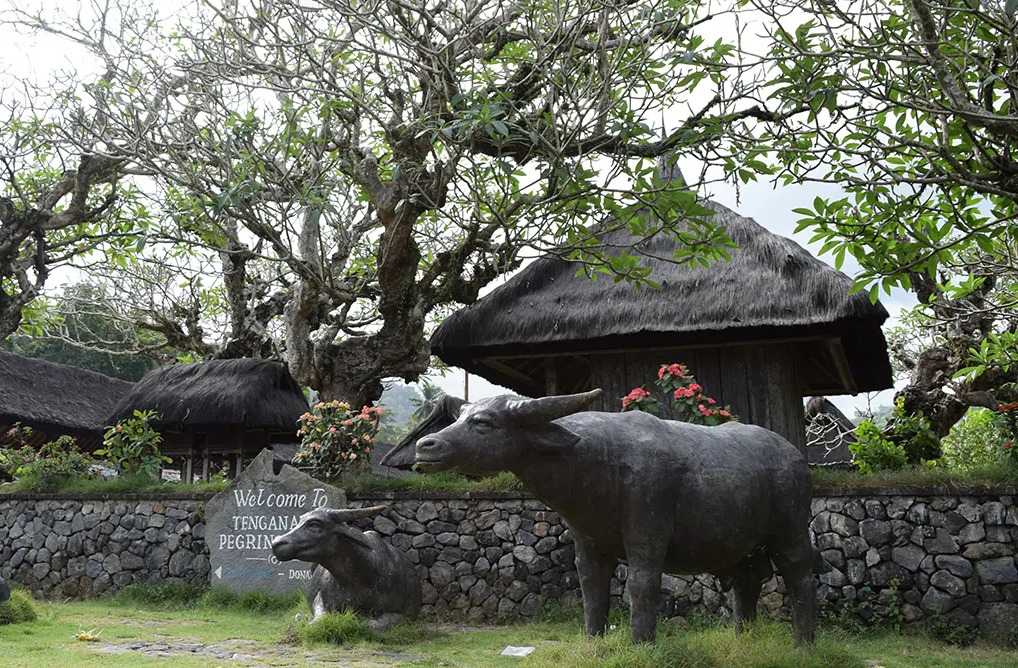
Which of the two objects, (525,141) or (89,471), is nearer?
(525,141)

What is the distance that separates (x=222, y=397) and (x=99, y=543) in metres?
4.80

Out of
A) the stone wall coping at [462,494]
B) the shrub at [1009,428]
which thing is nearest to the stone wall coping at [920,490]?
the stone wall coping at [462,494]

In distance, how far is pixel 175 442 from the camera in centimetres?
1731

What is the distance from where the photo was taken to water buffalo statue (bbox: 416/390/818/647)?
410cm

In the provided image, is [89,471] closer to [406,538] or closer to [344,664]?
[406,538]

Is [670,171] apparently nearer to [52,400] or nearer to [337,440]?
[337,440]

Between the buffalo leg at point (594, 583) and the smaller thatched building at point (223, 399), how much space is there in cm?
1078

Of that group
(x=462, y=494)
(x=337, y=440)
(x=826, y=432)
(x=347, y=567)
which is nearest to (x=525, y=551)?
(x=462, y=494)

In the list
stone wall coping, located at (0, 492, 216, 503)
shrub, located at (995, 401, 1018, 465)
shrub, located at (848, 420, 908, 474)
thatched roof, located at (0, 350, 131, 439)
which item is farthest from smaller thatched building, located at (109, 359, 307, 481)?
shrub, located at (995, 401, 1018, 465)

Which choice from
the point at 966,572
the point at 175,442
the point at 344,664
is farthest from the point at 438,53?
the point at 175,442

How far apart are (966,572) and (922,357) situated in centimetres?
618

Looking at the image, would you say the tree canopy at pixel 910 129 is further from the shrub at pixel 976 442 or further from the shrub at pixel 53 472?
the shrub at pixel 53 472

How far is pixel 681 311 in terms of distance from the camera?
29.0 ft

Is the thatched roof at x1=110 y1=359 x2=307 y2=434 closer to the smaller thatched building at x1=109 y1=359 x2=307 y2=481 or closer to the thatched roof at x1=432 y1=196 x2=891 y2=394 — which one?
the smaller thatched building at x1=109 y1=359 x2=307 y2=481
